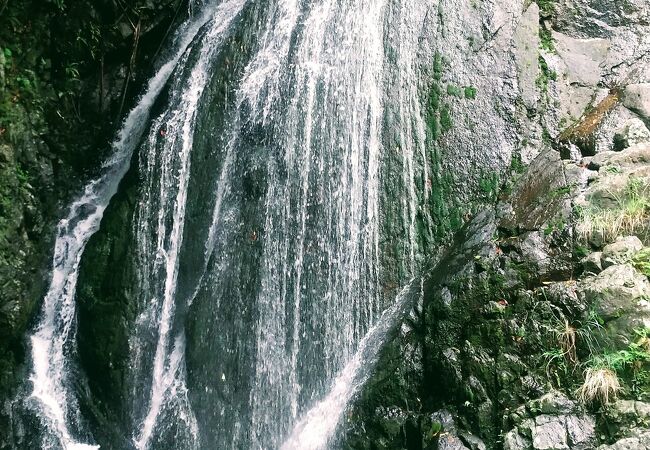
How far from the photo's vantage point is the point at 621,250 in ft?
13.9

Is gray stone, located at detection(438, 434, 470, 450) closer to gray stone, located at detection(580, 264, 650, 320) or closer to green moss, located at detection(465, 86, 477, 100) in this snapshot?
gray stone, located at detection(580, 264, 650, 320)

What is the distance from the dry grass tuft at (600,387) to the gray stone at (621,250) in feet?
2.68

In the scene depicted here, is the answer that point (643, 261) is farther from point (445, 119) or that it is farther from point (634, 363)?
point (445, 119)

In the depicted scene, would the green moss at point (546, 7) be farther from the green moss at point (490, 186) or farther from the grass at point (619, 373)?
the grass at point (619, 373)

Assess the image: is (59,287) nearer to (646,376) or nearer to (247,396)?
(247,396)

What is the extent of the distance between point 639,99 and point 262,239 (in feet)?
12.9

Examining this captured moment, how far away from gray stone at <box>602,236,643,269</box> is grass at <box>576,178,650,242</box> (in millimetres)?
87

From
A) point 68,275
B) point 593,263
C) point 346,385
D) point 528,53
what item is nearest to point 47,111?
point 68,275

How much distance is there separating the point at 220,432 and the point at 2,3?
5.21m

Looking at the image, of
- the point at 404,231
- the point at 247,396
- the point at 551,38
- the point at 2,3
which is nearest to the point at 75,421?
the point at 247,396

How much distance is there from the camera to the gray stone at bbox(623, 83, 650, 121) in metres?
5.50

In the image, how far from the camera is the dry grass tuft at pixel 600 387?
382 centimetres

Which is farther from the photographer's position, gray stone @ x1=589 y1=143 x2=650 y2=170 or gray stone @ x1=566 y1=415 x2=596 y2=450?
gray stone @ x1=589 y1=143 x2=650 y2=170

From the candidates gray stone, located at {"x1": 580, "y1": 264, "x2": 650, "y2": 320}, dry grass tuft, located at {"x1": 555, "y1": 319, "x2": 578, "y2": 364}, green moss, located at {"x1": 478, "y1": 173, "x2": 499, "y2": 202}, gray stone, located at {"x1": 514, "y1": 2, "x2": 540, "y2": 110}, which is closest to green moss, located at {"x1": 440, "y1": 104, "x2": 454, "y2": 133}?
green moss, located at {"x1": 478, "y1": 173, "x2": 499, "y2": 202}
